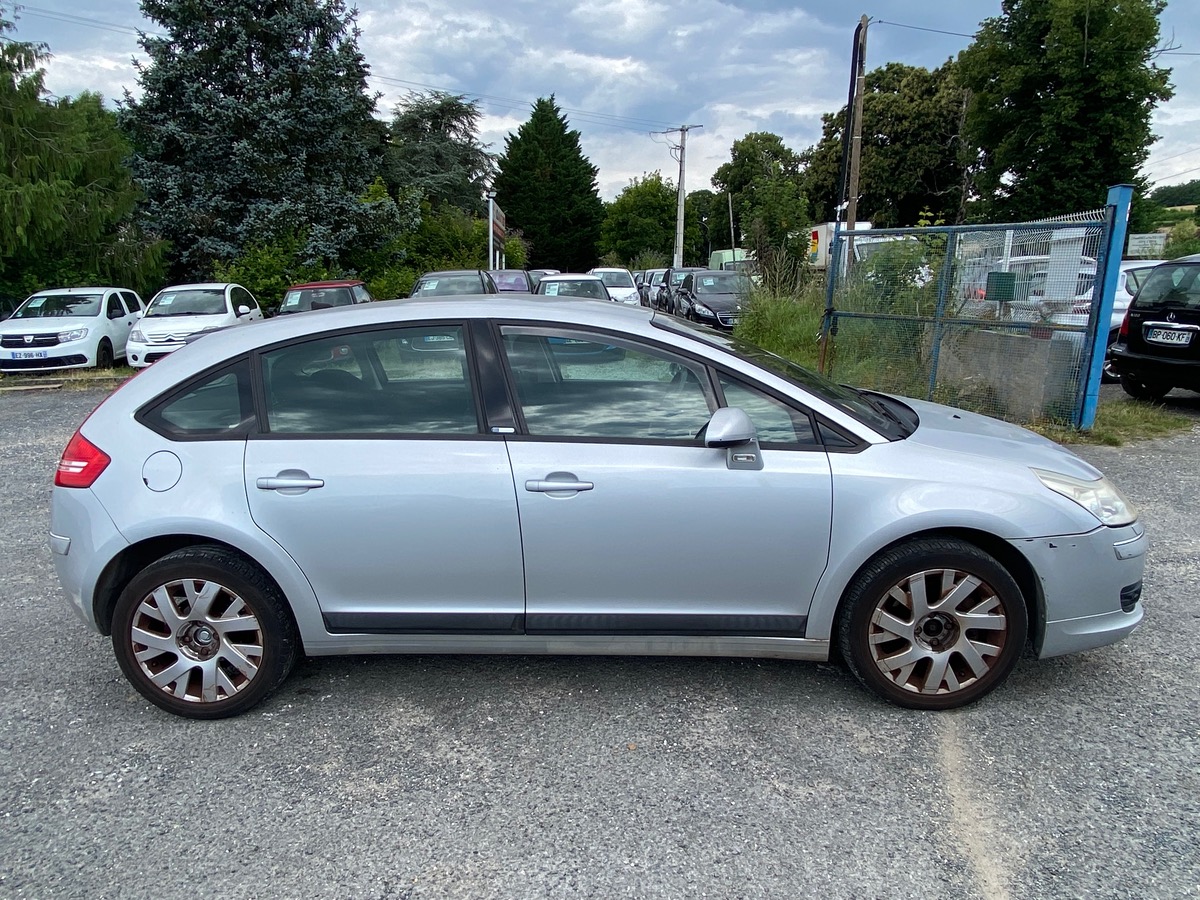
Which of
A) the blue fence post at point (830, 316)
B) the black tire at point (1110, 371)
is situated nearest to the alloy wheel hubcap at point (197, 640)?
the blue fence post at point (830, 316)

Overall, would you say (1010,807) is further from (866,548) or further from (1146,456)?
(1146,456)

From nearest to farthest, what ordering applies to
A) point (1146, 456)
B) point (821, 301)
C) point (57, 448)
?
point (1146, 456), point (57, 448), point (821, 301)

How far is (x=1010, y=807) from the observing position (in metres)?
2.71

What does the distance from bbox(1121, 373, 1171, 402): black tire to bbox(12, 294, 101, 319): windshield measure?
16.5 metres

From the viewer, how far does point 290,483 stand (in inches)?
123

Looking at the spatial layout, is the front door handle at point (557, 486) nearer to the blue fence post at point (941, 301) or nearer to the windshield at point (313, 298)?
the blue fence post at point (941, 301)

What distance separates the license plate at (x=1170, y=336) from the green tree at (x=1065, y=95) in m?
26.0

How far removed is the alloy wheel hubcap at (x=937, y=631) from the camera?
10.2 ft

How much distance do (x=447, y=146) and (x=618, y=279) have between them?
2529 cm

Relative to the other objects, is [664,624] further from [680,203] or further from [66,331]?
[680,203]

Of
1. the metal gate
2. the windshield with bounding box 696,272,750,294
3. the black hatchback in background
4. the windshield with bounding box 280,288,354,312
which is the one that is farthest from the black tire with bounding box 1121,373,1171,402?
the windshield with bounding box 280,288,354,312

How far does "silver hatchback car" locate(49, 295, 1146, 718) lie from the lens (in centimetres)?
308

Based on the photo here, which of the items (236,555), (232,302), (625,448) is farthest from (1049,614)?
(232,302)

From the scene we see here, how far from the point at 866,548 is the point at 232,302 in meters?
14.6
